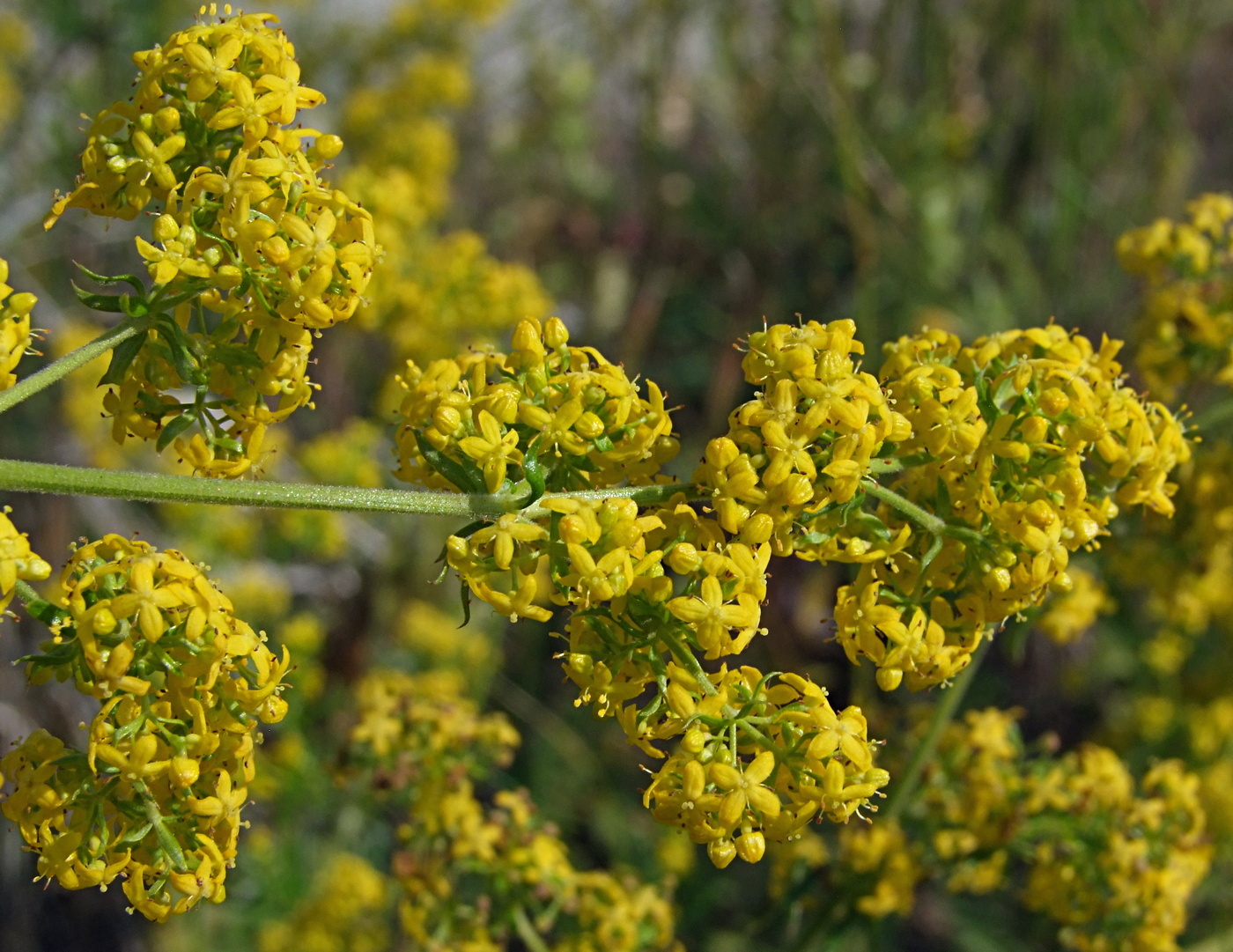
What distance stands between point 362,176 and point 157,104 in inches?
115

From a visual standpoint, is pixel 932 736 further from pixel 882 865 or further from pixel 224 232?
pixel 224 232

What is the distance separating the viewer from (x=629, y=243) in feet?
26.1

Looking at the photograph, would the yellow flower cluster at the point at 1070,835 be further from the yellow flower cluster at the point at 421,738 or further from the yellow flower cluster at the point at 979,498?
the yellow flower cluster at the point at 421,738

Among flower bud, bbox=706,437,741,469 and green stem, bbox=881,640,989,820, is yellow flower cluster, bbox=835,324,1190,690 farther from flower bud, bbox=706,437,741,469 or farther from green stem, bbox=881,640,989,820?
green stem, bbox=881,640,989,820

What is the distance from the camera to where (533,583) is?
6.72 ft

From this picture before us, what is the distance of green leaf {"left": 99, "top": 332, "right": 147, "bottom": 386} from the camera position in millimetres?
2193

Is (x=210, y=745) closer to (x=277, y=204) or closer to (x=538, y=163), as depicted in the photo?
(x=277, y=204)

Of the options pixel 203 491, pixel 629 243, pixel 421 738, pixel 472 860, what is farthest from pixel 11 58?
pixel 203 491

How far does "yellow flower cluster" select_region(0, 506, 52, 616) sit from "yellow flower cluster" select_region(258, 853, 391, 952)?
10.0 feet

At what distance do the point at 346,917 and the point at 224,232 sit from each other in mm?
3320

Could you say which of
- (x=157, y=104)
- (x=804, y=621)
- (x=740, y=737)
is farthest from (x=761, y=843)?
(x=804, y=621)

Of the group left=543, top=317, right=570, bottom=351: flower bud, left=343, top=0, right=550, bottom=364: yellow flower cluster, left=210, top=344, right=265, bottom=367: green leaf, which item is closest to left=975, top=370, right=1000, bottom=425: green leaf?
left=543, top=317, right=570, bottom=351: flower bud

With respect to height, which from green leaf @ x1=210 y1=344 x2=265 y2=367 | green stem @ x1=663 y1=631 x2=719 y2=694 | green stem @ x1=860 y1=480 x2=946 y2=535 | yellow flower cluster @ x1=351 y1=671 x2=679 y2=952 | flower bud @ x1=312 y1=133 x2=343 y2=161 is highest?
flower bud @ x1=312 y1=133 x2=343 y2=161

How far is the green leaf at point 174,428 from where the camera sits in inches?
86.6
